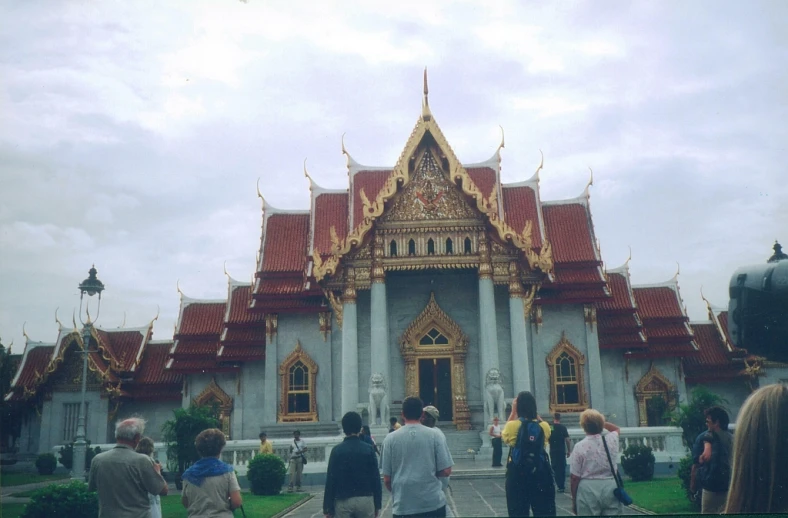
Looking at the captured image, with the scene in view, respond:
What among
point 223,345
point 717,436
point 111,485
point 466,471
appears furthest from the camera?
point 223,345

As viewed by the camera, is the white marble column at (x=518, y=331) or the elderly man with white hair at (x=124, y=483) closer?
the elderly man with white hair at (x=124, y=483)

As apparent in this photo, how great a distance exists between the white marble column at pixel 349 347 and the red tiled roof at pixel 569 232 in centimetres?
809

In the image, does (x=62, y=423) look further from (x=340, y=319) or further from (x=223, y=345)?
(x=340, y=319)

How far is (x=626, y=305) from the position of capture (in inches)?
1096

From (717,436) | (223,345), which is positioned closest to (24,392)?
(223,345)

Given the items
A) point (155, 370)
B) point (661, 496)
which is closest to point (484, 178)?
point (155, 370)

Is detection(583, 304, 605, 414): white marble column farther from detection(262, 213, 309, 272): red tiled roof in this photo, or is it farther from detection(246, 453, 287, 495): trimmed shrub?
detection(246, 453, 287, 495): trimmed shrub

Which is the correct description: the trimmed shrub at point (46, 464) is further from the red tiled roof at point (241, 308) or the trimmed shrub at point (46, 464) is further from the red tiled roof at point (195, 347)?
the red tiled roof at point (241, 308)

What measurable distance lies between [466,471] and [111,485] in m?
12.9

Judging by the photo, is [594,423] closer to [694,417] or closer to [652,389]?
[694,417]

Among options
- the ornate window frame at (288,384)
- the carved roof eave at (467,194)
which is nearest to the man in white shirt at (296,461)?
the carved roof eave at (467,194)

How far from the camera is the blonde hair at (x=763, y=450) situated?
3018 mm

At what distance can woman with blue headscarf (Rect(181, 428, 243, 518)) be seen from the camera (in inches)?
226

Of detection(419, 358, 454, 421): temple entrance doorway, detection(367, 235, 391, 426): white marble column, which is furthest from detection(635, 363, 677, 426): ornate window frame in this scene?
detection(367, 235, 391, 426): white marble column
